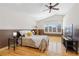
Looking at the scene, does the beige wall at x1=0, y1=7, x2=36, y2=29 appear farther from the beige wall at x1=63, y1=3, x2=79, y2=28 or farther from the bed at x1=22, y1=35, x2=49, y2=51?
the beige wall at x1=63, y1=3, x2=79, y2=28

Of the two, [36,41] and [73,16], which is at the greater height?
[73,16]

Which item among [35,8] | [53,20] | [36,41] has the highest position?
[35,8]

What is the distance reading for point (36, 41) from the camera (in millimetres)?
2094

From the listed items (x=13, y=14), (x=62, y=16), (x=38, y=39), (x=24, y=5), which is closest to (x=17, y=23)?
(x=13, y=14)

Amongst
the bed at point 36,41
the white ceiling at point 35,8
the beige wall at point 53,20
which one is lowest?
the bed at point 36,41

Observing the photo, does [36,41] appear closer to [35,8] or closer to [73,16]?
[35,8]

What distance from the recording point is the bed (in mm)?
2072

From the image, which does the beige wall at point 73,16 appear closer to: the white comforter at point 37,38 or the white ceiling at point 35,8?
the white ceiling at point 35,8

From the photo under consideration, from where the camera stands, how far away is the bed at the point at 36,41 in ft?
6.80

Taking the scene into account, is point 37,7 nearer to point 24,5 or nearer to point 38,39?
point 24,5

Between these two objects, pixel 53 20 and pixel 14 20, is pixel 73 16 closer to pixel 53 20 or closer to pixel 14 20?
pixel 53 20

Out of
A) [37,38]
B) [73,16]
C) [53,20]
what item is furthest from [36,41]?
[73,16]

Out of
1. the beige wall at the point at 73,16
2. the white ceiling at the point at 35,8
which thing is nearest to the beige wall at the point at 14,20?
the white ceiling at the point at 35,8

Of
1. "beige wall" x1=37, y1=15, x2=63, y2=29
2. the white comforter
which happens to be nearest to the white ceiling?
Answer: "beige wall" x1=37, y1=15, x2=63, y2=29
